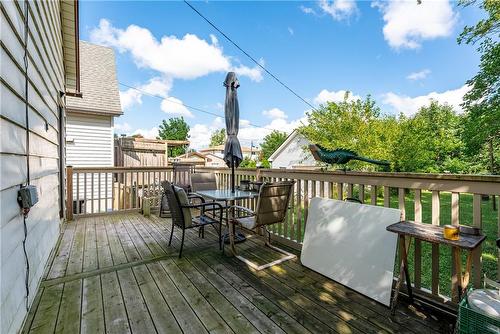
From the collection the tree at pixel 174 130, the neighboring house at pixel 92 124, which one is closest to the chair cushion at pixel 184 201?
the neighboring house at pixel 92 124

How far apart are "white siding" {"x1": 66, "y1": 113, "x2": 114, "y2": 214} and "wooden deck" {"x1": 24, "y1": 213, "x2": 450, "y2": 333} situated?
17.4ft

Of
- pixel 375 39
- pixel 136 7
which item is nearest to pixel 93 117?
pixel 136 7

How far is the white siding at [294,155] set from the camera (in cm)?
1669

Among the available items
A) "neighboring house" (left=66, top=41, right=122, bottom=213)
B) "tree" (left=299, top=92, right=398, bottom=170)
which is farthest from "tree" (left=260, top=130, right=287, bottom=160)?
"neighboring house" (left=66, top=41, right=122, bottom=213)

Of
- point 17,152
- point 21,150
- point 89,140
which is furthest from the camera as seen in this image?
point 89,140

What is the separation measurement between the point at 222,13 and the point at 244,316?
24.2ft

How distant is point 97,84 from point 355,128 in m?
11.7

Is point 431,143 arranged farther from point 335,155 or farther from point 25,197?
point 25,197

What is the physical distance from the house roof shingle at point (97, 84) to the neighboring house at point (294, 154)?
11348mm

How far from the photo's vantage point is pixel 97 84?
869 cm

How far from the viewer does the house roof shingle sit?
7795 millimetres

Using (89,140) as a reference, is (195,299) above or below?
below

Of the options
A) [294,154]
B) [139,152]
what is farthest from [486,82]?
[139,152]

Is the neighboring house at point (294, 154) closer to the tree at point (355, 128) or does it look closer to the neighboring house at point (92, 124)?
the tree at point (355, 128)
